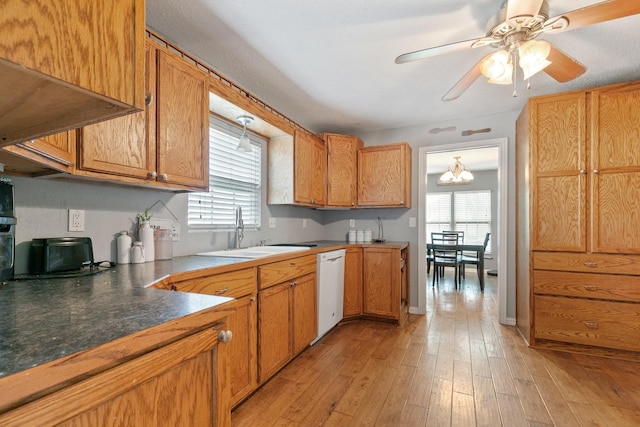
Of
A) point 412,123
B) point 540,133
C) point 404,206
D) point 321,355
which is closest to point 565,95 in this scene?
point 540,133

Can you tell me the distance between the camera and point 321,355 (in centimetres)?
239

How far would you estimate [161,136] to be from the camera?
1570mm

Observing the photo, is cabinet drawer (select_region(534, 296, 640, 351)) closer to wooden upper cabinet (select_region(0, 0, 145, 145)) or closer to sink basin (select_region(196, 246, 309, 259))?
sink basin (select_region(196, 246, 309, 259))

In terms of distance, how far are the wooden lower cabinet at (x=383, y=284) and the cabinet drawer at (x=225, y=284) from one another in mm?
1676

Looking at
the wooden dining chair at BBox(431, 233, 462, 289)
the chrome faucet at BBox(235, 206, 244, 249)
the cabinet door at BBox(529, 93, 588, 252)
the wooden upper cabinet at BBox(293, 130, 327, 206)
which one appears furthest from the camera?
the wooden dining chair at BBox(431, 233, 462, 289)

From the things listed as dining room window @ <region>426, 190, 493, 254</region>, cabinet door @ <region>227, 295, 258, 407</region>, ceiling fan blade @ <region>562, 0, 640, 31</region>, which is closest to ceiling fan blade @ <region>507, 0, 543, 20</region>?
ceiling fan blade @ <region>562, 0, 640, 31</region>

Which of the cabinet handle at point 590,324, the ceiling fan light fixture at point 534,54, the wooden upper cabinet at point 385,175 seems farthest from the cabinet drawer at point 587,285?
the ceiling fan light fixture at point 534,54

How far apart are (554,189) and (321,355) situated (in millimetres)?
2363

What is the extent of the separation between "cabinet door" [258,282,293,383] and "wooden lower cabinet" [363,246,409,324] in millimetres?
1253

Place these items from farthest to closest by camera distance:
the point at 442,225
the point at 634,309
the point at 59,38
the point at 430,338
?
the point at 442,225, the point at 430,338, the point at 634,309, the point at 59,38

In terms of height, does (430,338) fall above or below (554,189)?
below

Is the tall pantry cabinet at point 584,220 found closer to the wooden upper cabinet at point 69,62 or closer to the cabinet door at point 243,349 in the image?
the cabinet door at point 243,349

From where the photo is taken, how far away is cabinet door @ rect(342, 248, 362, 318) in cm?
314

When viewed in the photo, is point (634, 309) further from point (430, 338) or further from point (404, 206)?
point (404, 206)
